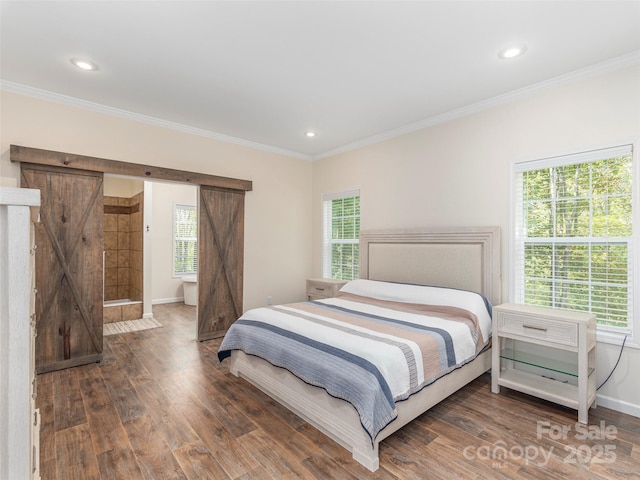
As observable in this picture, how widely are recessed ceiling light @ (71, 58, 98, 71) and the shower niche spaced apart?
129 inches

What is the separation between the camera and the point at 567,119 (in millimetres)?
2816

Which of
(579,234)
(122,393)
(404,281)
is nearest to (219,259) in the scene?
(122,393)

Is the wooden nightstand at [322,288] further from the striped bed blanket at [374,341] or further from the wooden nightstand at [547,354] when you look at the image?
the wooden nightstand at [547,354]

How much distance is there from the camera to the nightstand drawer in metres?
2.41

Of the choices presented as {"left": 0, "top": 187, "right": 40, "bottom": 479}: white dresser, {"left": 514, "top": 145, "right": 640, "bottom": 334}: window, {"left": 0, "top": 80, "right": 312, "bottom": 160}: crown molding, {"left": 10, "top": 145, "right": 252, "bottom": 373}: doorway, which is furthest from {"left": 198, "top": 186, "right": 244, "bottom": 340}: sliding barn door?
{"left": 0, "top": 187, "right": 40, "bottom": 479}: white dresser

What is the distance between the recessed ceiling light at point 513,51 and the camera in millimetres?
2404

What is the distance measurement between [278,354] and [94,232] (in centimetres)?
249

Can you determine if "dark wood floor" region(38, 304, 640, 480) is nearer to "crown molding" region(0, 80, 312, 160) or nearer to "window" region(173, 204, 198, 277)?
"crown molding" region(0, 80, 312, 160)

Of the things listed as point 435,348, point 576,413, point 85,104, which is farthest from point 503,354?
point 85,104

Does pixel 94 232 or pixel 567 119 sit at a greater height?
pixel 567 119

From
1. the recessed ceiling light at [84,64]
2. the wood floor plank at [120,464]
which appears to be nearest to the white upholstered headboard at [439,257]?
the wood floor plank at [120,464]

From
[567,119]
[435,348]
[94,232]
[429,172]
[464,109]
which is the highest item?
[464,109]

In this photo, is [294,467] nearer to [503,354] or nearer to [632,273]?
[503,354]

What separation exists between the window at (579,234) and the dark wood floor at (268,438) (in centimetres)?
89
